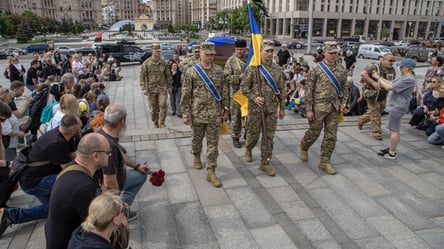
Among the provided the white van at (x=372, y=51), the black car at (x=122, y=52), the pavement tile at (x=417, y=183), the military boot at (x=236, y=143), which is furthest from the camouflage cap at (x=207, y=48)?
the white van at (x=372, y=51)

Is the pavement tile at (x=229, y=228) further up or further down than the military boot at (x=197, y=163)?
further down

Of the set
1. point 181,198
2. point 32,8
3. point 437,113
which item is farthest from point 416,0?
point 32,8

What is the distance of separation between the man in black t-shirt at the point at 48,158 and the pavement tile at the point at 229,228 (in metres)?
1.82

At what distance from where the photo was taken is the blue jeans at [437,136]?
21.3ft

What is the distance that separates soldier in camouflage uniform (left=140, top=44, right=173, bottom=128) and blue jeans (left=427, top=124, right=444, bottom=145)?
5.84 m

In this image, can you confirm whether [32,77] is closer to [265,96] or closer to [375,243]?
[265,96]

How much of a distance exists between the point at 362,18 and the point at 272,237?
78034 millimetres

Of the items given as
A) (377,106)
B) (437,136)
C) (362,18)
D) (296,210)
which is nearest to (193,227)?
(296,210)

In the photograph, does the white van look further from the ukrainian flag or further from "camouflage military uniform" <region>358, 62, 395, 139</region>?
the ukrainian flag

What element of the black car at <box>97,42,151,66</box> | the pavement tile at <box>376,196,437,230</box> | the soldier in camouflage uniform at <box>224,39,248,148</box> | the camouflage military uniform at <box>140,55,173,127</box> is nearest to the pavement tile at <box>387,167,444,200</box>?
the pavement tile at <box>376,196,437,230</box>

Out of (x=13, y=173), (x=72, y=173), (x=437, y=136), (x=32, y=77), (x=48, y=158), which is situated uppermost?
(x=72, y=173)

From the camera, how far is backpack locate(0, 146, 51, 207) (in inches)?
146

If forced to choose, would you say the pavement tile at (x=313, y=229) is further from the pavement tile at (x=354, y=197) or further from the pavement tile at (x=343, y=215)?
the pavement tile at (x=354, y=197)

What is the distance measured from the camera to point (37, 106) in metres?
6.64
